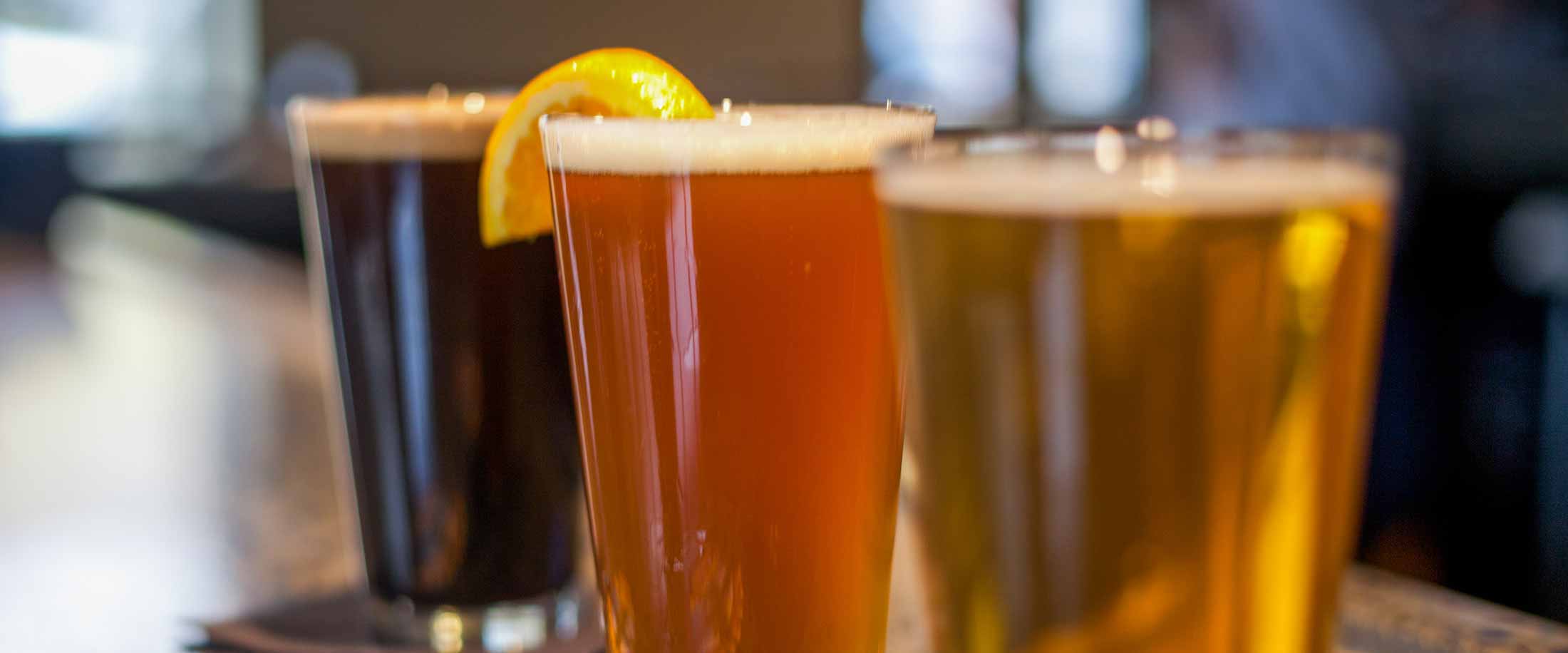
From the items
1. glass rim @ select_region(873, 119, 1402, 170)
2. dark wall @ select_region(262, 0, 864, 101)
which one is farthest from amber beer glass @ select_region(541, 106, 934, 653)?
dark wall @ select_region(262, 0, 864, 101)

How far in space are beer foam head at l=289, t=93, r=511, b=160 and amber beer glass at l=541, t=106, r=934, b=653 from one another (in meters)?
0.14

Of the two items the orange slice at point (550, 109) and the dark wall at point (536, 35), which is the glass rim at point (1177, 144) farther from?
the dark wall at point (536, 35)

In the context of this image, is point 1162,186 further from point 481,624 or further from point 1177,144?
point 481,624

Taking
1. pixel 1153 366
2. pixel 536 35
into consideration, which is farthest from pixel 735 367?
pixel 536 35

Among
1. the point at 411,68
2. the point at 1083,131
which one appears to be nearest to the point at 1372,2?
the point at 1083,131

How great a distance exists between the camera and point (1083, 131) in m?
0.40

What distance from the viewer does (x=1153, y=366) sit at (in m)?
0.36

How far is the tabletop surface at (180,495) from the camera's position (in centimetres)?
76

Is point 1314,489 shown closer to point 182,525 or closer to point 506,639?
point 506,639

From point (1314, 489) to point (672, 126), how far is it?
0.89 ft

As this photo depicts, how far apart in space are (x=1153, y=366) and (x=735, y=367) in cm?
21

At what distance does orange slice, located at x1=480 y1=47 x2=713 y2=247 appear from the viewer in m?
0.57

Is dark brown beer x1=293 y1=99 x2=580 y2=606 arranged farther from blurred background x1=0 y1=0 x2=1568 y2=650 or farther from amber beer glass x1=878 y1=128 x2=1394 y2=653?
amber beer glass x1=878 y1=128 x2=1394 y2=653

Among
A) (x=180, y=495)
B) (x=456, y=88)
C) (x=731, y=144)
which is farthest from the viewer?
(x=456, y=88)
